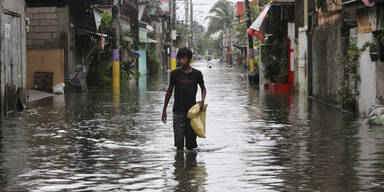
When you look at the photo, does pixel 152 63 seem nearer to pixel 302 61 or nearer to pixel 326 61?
pixel 302 61

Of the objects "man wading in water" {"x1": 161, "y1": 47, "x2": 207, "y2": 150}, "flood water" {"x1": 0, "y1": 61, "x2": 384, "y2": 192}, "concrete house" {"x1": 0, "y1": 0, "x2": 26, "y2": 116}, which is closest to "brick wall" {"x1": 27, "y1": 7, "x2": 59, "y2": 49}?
"concrete house" {"x1": 0, "y1": 0, "x2": 26, "y2": 116}

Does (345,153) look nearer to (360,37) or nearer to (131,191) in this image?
(131,191)

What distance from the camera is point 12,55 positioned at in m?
19.7

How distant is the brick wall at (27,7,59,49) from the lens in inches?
1261

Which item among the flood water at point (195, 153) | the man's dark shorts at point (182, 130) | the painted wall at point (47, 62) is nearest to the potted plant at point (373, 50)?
the flood water at point (195, 153)

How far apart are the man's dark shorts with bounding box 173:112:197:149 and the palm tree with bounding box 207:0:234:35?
109343 mm

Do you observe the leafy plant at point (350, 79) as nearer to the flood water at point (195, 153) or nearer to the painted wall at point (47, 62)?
the flood water at point (195, 153)

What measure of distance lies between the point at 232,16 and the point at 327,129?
112 meters

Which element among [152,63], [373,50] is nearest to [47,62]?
[373,50]

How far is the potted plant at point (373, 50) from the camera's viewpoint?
52.2ft

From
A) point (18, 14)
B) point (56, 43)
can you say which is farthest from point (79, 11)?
point (18, 14)

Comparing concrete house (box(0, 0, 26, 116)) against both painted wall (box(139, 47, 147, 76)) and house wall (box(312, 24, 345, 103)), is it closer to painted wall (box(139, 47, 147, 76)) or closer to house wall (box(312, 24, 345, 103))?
house wall (box(312, 24, 345, 103))

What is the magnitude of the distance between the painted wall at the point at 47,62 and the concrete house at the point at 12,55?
1043cm

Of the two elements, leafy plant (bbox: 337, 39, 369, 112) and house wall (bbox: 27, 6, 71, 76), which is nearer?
leafy plant (bbox: 337, 39, 369, 112)
